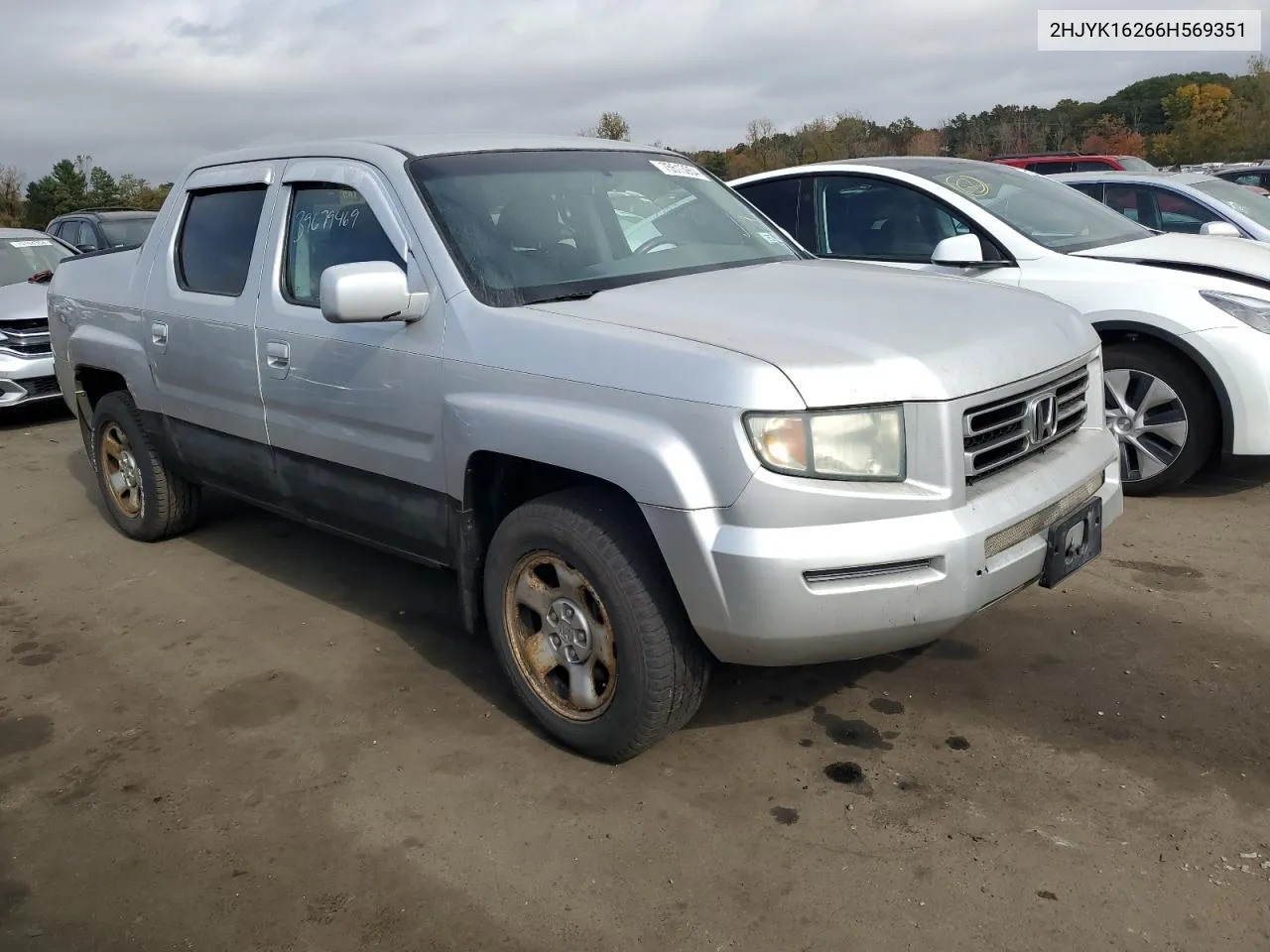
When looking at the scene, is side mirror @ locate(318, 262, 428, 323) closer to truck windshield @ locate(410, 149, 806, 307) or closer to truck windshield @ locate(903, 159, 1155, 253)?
truck windshield @ locate(410, 149, 806, 307)

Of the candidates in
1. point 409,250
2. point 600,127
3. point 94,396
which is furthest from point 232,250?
point 600,127

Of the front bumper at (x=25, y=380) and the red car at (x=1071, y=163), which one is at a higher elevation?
the red car at (x=1071, y=163)

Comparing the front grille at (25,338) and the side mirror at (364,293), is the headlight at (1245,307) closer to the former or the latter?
the side mirror at (364,293)

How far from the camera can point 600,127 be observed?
3709 cm

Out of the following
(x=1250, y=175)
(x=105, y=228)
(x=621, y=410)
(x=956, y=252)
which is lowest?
(x=621, y=410)

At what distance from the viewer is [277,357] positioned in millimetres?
3998

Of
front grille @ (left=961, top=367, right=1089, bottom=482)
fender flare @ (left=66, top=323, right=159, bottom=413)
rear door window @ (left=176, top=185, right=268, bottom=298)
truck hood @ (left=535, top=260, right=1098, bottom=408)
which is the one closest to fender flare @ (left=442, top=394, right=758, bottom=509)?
truck hood @ (left=535, top=260, right=1098, bottom=408)

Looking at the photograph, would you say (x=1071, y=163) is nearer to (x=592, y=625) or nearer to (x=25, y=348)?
(x=25, y=348)

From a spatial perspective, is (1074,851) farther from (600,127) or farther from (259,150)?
(600,127)

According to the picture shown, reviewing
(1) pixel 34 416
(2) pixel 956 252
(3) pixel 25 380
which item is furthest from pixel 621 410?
(1) pixel 34 416

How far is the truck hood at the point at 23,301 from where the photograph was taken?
348 inches

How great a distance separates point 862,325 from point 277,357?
7.17 ft

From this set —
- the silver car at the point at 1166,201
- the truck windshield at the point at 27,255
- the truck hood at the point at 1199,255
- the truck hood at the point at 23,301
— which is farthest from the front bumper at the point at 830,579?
the truck windshield at the point at 27,255

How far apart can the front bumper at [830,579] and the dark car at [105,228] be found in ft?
40.2
